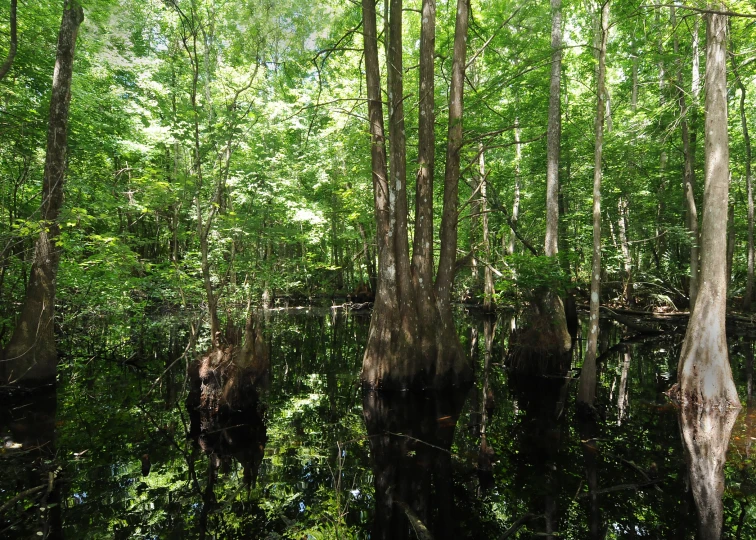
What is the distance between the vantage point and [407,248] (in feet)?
27.0

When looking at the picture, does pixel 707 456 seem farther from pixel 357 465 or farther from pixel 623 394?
pixel 357 465

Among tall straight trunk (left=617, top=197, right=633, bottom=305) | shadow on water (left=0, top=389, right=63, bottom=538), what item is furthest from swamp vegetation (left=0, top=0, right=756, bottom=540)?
tall straight trunk (left=617, top=197, right=633, bottom=305)

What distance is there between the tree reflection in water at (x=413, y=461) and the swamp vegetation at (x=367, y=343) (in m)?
0.03

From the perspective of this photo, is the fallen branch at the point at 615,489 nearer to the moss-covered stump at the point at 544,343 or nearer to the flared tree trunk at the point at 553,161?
the moss-covered stump at the point at 544,343

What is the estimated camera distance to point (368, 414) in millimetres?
6465

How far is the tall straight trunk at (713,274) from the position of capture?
6.18m

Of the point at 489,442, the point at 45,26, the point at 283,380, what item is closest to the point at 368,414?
the point at 489,442

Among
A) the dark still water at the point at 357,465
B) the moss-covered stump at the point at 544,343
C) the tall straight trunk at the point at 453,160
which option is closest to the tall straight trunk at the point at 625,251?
the moss-covered stump at the point at 544,343

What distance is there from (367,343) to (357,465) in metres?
4.08

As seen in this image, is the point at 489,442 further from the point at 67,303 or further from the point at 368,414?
the point at 67,303

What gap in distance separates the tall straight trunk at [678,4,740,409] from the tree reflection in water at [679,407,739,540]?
267mm

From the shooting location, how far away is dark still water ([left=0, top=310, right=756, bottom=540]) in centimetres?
353

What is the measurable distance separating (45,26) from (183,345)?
8.07 metres

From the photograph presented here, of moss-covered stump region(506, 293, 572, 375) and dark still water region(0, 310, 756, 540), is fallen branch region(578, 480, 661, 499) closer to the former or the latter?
dark still water region(0, 310, 756, 540)
